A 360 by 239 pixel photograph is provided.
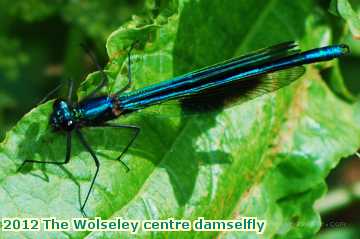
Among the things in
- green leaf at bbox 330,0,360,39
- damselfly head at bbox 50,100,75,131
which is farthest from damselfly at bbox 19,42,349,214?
green leaf at bbox 330,0,360,39

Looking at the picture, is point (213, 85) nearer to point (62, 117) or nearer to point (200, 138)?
point (200, 138)

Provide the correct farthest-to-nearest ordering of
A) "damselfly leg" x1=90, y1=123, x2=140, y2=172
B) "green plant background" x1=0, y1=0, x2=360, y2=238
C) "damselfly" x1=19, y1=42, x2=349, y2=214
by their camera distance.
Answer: "damselfly" x1=19, y1=42, x2=349, y2=214 < "damselfly leg" x1=90, y1=123, x2=140, y2=172 < "green plant background" x1=0, y1=0, x2=360, y2=238

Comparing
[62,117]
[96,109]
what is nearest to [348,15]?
[96,109]

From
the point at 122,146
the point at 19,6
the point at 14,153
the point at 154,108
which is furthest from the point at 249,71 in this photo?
the point at 19,6

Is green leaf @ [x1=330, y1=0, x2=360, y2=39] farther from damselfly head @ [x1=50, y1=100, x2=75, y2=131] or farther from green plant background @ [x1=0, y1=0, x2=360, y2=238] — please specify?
damselfly head @ [x1=50, y1=100, x2=75, y2=131]

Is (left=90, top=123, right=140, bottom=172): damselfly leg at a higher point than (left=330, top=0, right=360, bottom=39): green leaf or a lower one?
lower

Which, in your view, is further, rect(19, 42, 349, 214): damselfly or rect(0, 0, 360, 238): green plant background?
rect(19, 42, 349, 214): damselfly

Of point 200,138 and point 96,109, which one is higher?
point 96,109
